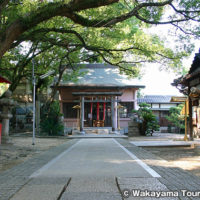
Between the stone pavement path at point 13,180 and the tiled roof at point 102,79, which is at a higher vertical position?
the tiled roof at point 102,79

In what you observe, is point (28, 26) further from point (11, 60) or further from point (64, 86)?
point (64, 86)

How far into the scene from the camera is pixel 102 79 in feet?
86.3

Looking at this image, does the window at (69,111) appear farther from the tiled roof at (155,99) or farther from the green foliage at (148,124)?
the tiled roof at (155,99)

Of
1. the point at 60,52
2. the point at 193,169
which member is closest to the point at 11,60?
the point at 60,52

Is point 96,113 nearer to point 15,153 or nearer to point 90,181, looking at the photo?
point 15,153

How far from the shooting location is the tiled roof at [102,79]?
2469 centimetres

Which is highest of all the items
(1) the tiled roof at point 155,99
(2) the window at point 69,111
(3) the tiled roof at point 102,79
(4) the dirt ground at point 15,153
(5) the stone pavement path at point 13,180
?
(3) the tiled roof at point 102,79

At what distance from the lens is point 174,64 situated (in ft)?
48.9

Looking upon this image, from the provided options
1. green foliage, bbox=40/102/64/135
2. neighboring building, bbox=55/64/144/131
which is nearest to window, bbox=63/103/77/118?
neighboring building, bbox=55/64/144/131

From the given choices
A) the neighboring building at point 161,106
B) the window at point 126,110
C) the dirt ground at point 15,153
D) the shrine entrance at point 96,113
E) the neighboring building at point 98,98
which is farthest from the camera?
the neighboring building at point 161,106

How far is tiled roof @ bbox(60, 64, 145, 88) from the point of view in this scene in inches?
972

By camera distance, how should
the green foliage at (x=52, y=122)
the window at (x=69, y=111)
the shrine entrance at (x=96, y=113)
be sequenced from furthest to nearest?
1. the window at (x=69, y=111)
2. the shrine entrance at (x=96, y=113)
3. the green foliage at (x=52, y=122)

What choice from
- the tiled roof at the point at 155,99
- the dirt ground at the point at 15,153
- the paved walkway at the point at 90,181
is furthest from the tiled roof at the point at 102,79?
the paved walkway at the point at 90,181

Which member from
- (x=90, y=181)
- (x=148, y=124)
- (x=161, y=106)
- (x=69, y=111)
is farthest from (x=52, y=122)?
(x=161, y=106)
